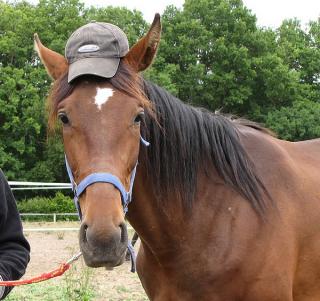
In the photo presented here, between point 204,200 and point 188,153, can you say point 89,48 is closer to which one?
point 188,153

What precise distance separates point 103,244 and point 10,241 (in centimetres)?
55

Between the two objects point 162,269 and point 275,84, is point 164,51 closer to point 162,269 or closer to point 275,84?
point 275,84

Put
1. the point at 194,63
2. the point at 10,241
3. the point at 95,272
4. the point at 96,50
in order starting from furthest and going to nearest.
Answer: the point at 194,63
the point at 95,272
the point at 96,50
the point at 10,241

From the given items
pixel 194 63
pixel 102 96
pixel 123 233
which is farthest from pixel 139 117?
pixel 194 63

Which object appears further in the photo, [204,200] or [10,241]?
[204,200]

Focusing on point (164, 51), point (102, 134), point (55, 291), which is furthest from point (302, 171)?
point (164, 51)

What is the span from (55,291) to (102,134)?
15.4ft

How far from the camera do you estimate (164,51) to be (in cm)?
3000

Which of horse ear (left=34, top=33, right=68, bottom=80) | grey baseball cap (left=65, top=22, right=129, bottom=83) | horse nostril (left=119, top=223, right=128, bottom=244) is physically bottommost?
horse nostril (left=119, top=223, right=128, bottom=244)

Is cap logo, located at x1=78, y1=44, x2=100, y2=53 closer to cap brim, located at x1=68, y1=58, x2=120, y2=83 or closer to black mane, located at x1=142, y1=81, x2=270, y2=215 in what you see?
cap brim, located at x1=68, y1=58, x2=120, y2=83

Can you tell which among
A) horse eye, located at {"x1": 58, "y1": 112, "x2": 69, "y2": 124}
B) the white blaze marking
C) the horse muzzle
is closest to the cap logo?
the white blaze marking

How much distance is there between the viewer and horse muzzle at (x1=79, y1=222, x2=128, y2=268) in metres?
2.03

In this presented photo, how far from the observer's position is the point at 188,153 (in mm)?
2832

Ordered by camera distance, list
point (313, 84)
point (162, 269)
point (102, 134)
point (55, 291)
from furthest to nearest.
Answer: point (313, 84)
point (55, 291)
point (162, 269)
point (102, 134)
